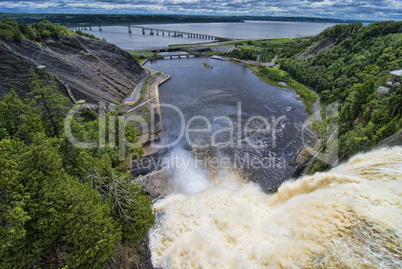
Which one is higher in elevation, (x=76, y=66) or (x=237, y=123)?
(x=76, y=66)

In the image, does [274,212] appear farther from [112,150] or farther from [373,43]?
[373,43]

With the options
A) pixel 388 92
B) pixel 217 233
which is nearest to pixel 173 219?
pixel 217 233

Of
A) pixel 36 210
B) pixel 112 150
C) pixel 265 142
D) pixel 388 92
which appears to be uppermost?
pixel 388 92

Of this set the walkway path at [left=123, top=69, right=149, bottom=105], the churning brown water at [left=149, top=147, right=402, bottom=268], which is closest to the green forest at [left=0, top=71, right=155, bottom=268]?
the churning brown water at [left=149, top=147, right=402, bottom=268]

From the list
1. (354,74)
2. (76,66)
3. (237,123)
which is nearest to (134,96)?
(76,66)

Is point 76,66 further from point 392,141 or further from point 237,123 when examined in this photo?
point 392,141

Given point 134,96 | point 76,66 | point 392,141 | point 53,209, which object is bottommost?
point 134,96
